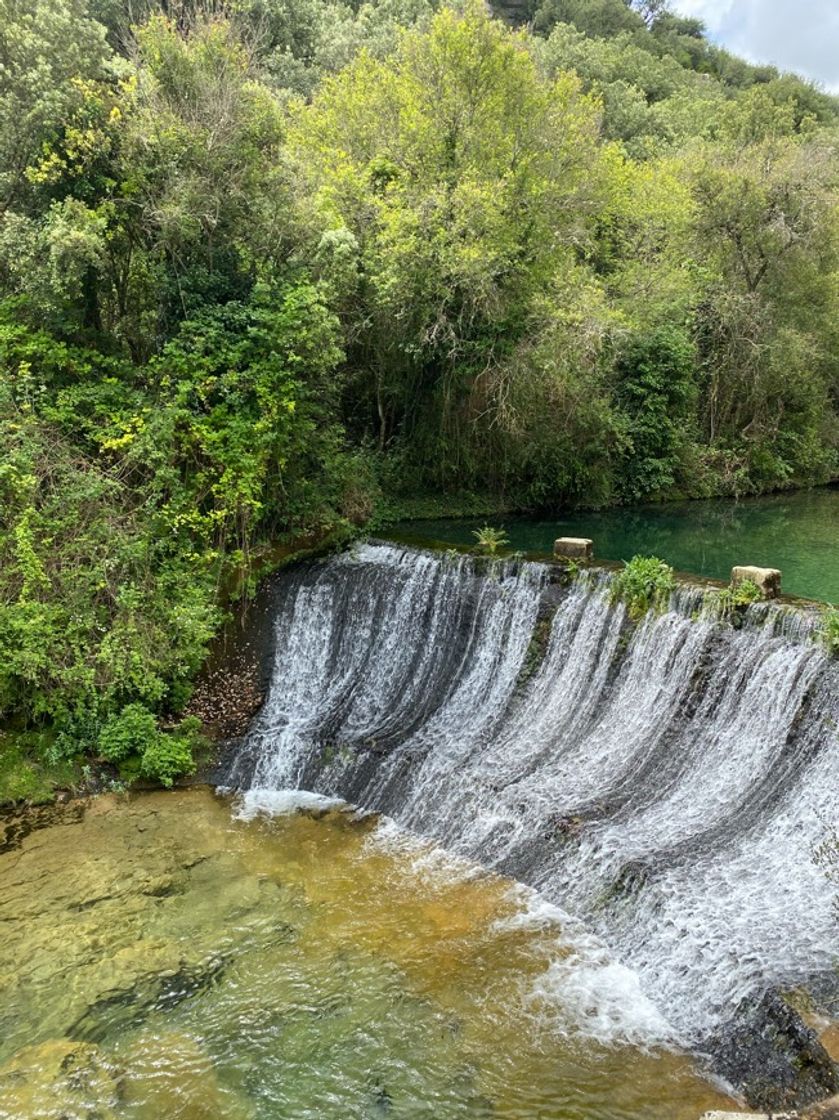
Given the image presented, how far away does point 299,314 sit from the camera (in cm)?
1159

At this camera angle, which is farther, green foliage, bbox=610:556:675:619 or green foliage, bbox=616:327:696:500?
green foliage, bbox=616:327:696:500

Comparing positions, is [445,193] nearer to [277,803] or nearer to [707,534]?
[707,534]

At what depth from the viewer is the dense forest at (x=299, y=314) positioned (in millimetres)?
9750

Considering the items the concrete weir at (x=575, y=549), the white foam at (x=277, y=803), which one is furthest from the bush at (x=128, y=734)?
the concrete weir at (x=575, y=549)

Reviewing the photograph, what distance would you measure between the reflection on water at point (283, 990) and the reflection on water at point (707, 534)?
7.28 m

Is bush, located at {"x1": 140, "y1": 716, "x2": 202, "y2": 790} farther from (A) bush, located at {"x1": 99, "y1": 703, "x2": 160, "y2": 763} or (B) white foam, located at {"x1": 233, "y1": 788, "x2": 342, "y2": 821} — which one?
(B) white foam, located at {"x1": 233, "y1": 788, "x2": 342, "y2": 821}

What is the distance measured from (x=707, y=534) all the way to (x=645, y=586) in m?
8.10

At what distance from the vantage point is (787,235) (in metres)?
20.0

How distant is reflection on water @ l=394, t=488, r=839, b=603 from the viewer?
13945 millimetres

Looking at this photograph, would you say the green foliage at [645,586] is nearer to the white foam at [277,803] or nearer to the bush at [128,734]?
the white foam at [277,803]

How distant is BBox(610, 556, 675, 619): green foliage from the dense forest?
17.7ft

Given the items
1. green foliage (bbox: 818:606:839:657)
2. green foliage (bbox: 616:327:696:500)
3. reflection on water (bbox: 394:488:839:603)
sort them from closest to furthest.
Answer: green foliage (bbox: 818:606:839:657) → reflection on water (bbox: 394:488:839:603) → green foliage (bbox: 616:327:696:500)

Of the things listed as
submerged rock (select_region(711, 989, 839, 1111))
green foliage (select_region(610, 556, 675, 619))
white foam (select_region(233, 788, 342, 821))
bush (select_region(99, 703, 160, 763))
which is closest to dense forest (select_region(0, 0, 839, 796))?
bush (select_region(99, 703, 160, 763))

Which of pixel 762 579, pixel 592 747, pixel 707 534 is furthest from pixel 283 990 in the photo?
pixel 707 534
